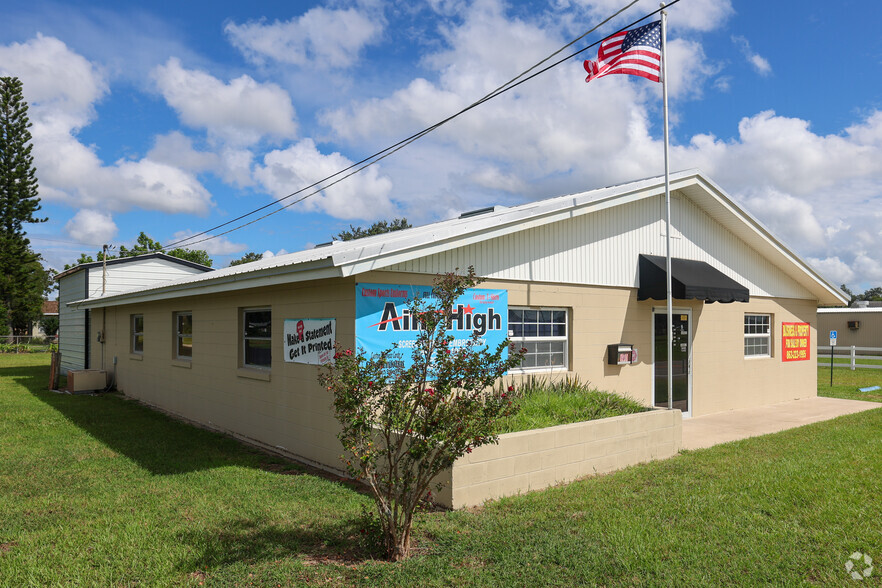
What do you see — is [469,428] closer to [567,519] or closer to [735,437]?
[567,519]

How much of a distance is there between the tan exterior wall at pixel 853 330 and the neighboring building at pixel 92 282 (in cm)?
3243

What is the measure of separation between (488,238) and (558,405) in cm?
242

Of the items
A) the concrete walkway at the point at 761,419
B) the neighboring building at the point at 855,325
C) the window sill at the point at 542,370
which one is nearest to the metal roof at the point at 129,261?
the window sill at the point at 542,370

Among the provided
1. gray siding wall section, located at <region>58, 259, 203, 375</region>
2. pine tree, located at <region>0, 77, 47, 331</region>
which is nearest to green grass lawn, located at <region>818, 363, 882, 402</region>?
gray siding wall section, located at <region>58, 259, 203, 375</region>

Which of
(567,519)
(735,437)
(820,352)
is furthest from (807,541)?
(820,352)

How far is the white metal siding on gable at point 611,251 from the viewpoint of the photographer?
8766 millimetres

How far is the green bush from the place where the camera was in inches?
293

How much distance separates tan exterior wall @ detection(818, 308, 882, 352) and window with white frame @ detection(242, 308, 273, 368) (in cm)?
3274

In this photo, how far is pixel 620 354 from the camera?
1053 centimetres

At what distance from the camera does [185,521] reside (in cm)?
563

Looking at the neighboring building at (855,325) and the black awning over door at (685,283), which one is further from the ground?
the black awning over door at (685,283)

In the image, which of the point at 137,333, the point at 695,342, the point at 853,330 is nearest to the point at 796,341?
the point at 695,342

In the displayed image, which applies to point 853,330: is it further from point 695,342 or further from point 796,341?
point 695,342

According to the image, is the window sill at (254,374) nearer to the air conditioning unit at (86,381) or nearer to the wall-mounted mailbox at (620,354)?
the wall-mounted mailbox at (620,354)
